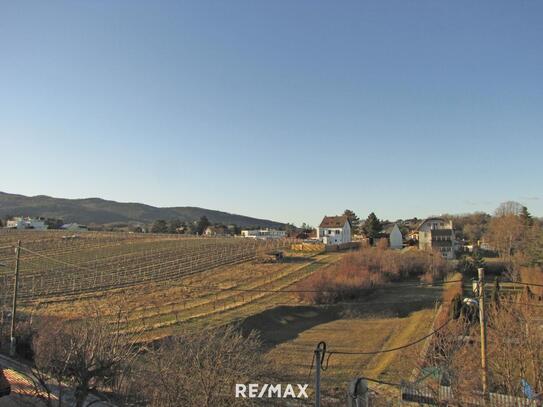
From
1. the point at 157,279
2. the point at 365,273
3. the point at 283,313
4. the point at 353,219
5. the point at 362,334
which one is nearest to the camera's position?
the point at 362,334

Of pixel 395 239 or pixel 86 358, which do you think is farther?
pixel 395 239

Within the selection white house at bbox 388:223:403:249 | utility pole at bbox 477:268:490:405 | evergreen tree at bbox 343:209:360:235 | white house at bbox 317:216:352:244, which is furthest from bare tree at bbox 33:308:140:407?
evergreen tree at bbox 343:209:360:235

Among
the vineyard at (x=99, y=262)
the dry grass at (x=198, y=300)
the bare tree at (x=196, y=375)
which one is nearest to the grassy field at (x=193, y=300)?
the dry grass at (x=198, y=300)

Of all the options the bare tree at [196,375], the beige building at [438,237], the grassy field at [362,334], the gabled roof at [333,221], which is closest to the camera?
the bare tree at [196,375]

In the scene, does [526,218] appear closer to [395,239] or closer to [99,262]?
[395,239]

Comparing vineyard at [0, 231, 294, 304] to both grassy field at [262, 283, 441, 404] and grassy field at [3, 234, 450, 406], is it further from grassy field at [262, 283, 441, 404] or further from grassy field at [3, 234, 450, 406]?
grassy field at [262, 283, 441, 404]

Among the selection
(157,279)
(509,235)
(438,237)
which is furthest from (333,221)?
(157,279)

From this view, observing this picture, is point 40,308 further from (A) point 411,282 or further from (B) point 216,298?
(A) point 411,282

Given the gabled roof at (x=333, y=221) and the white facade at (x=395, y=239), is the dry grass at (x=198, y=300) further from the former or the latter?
the gabled roof at (x=333, y=221)

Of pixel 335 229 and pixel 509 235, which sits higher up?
pixel 509 235
